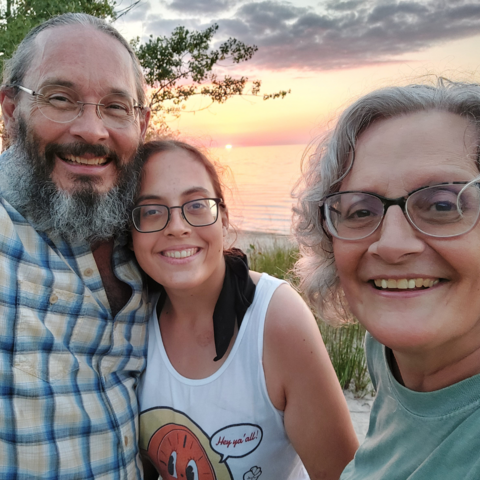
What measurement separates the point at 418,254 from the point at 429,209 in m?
0.14

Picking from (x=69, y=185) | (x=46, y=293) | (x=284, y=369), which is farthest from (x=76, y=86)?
(x=284, y=369)

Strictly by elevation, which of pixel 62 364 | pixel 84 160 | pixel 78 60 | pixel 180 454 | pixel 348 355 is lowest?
pixel 348 355

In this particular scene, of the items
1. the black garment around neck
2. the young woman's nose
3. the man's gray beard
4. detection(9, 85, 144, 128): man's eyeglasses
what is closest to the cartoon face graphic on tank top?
the black garment around neck

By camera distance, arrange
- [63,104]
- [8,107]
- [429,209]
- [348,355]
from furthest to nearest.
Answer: [348,355] < [8,107] < [63,104] < [429,209]

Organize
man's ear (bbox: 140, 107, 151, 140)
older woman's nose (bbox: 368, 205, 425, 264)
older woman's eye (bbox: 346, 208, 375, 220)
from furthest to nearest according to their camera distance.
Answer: man's ear (bbox: 140, 107, 151, 140) < older woman's eye (bbox: 346, 208, 375, 220) < older woman's nose (bbox: 368, 205, 425, 264)

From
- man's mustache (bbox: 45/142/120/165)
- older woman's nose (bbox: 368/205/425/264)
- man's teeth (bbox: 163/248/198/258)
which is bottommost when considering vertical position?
man's teeth (bbox: 163/248/198/258)

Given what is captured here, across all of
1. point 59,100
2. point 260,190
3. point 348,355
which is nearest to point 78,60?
point 59,100

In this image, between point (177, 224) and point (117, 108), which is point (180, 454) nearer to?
point (177, 224)

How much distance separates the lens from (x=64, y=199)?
2.23 m

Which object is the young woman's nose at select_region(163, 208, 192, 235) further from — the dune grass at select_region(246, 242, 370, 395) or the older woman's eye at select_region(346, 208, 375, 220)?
the dune grass at select_region(246, 242, 370, 395)

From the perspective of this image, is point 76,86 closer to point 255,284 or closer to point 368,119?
point 255,284

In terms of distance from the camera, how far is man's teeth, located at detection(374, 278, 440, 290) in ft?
4.19

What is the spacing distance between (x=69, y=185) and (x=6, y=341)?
89 cm

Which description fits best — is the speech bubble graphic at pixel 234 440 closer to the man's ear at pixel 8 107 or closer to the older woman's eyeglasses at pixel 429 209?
the older woman's eyeglasses at pixel 429 209
